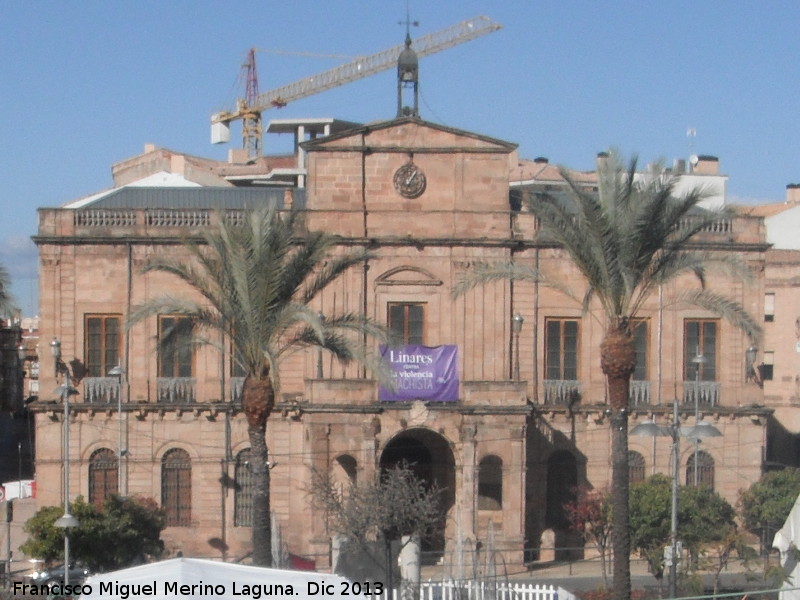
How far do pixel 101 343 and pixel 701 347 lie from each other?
17.9 meters

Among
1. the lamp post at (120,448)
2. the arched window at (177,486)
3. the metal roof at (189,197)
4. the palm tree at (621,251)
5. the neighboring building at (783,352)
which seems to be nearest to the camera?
the palm tree at (621,251)

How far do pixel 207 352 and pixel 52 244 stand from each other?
557 cm

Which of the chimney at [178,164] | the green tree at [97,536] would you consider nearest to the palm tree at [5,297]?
the green tree at [97,536]

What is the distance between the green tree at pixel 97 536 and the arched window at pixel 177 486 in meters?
7.29

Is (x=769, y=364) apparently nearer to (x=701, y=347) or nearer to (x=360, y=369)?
(x=701, y=347)

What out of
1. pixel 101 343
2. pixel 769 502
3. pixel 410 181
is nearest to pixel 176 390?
pixel 101 343

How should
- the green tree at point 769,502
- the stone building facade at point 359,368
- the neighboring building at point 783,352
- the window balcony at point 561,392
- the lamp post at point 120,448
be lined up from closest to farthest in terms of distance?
the green tree at point 769,502
the lamp post at point 120,448
the stone building facade at point 359,368
the window balcony at point 561,392
the neighboring building at point 783,352

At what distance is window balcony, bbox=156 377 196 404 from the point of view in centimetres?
4562

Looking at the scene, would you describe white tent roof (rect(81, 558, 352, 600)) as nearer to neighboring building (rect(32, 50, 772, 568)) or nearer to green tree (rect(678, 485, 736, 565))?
green tree (rect(678, 485, 736, 565))

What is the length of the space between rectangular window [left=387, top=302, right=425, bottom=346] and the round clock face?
3221 millimetres

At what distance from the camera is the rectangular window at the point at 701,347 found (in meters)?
46.4

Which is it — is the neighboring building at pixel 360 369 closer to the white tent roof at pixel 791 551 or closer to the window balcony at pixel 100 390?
the window balcony at pixel 100 390

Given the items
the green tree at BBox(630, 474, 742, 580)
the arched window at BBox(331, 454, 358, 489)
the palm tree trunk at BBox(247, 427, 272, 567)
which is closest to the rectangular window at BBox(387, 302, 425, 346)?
the arched window at BBox(331, 454, 358, 489)

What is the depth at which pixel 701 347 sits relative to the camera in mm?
46594
